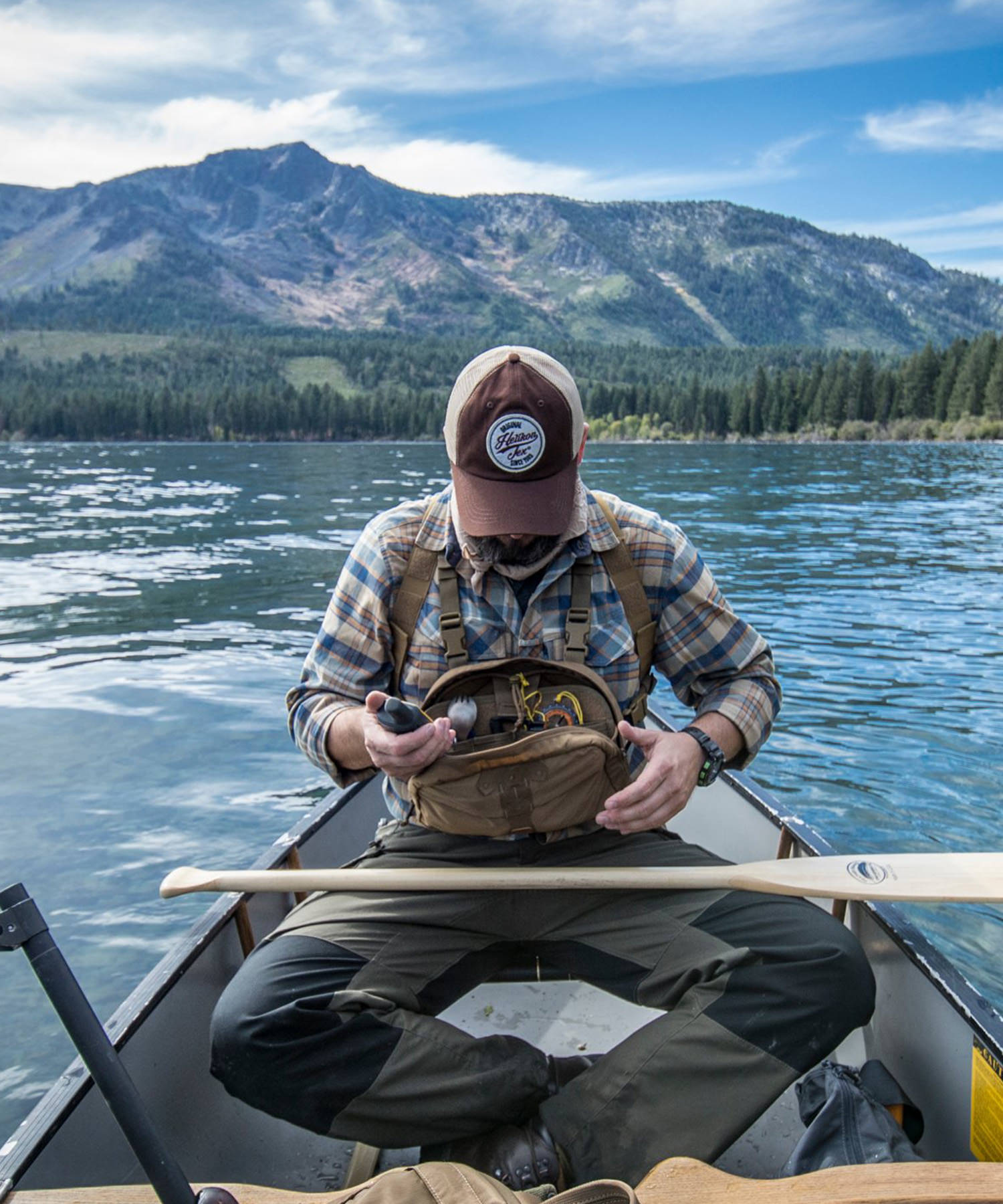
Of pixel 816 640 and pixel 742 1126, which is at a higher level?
pixel 742 1126

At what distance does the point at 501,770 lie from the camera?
2.69 m

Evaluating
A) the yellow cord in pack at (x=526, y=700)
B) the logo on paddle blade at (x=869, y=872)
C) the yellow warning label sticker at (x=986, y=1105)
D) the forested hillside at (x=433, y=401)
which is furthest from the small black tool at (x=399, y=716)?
the forested hillside at (x=433, y=401)

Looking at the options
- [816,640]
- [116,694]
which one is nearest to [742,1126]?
[116,694]

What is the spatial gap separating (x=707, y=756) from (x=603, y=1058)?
0.89 m

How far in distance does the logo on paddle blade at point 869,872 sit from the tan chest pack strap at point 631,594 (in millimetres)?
828

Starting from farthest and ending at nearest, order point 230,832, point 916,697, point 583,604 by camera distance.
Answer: point 916,697
point 230,832
point 583,604

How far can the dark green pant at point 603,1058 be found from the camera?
2.53 meters

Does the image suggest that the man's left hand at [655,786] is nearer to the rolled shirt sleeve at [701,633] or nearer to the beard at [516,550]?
the rolled shirt sleeve at [701,633]

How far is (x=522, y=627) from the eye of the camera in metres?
3.05

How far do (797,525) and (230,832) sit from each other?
24725mm

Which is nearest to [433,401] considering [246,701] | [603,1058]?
[246,701]

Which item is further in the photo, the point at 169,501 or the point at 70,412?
the point at 70,412

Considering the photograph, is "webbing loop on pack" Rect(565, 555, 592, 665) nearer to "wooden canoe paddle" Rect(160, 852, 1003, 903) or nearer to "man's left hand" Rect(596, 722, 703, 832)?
"man's left hand" Rect(596, 722, 703, 832)

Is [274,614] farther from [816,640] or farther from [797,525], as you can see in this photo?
[797,525]
